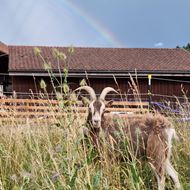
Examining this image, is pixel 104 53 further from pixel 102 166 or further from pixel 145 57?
pixel 102 166

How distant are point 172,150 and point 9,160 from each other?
206cm

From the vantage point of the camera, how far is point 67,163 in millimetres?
2904

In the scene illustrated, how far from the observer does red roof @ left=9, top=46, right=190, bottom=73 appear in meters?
23.5

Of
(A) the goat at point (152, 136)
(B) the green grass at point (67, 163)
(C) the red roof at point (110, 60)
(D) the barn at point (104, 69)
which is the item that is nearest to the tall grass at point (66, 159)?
(B) the green grass at point (67, 163)

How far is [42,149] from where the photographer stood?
4.14 metres

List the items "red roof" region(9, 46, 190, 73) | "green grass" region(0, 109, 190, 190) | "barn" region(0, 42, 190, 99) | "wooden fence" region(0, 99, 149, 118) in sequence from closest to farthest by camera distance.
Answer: "green grass" region(0, 109, 190, 190) → "wooden fence" region(0, 99, 149, 118) → "barn" region(0, 42, 190, 99) → "red roof" region(9, 46, 190, 73)

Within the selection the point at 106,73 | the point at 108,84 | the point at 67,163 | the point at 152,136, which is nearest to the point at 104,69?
the point at 106,73

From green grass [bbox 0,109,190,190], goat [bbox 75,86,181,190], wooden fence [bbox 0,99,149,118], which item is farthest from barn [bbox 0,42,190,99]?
green grass [bbox 0,109,190,190]

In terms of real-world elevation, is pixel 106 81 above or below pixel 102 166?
above

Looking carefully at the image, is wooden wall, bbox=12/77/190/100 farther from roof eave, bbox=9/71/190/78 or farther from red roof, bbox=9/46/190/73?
red roof, bbox=9/46/190/73

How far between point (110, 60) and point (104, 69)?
2990mm

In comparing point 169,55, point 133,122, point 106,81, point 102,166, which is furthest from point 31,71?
point 102,166

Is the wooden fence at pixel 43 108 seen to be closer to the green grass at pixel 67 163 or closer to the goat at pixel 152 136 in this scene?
the green grass at pixel 67 163

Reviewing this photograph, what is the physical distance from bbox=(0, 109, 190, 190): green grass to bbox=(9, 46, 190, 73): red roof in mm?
17328
